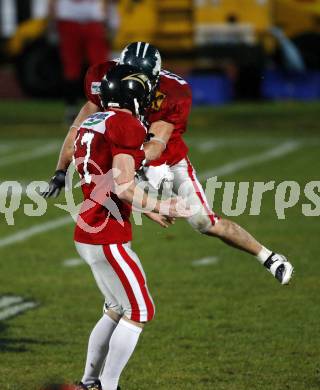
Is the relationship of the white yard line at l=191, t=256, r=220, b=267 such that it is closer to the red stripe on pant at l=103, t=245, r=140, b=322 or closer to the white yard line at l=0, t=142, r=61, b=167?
the red stripe on pant at l=103, t=245, r=140, b=322

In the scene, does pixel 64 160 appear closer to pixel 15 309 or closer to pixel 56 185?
pixel 56 185

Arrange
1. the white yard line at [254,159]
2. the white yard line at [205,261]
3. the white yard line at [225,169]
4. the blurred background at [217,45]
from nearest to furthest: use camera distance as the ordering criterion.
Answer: the white yard line at [205,261]
the white yard line at [225,169]
the white yard line at [254,159]
the blurred background at [217,45]

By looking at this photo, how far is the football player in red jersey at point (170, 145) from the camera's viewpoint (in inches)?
244

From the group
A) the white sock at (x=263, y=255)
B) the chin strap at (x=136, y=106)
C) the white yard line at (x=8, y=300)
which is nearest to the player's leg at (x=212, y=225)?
the white sock at (x=263, y=255)

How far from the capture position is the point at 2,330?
677 cm

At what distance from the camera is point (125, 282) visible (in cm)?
521

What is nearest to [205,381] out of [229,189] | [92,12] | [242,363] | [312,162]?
[242,363]

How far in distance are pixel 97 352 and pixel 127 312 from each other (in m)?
0.24

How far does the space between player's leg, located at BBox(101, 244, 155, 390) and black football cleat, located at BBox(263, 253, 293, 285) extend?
1324mm

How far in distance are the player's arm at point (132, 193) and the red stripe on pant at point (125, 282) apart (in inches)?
9.4

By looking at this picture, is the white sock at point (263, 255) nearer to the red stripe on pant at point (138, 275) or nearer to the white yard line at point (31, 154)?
the red stripe on pant at point (138, 275)

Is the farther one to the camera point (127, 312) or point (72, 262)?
point (72, 262)

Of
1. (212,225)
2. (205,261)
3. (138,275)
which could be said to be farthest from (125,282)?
(205,261)

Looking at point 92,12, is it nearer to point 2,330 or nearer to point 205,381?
point 2,330
